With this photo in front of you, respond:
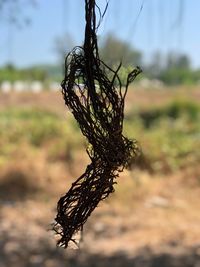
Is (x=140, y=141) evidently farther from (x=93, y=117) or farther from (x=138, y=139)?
(x=93, y=117)

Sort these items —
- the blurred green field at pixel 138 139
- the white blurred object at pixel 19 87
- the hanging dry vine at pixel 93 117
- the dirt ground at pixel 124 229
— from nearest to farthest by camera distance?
the hanging dry vine at pixel 93 117
the dirt ground at pixel 124 229
the blurred green field at pixel 138 139
the white blurred object at pixel 19 87

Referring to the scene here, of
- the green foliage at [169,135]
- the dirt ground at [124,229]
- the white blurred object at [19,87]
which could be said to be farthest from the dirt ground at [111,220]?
the white blurred object at [19,87]

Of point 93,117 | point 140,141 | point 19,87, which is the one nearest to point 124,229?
point 140,141

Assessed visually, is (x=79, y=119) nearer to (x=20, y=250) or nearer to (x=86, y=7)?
(x=86, y=7)

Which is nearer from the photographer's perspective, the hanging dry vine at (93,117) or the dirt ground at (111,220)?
the hanging dry vine at (93,117)

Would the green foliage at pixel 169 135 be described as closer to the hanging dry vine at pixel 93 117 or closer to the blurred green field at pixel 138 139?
the blurred green field at pixel 138 139

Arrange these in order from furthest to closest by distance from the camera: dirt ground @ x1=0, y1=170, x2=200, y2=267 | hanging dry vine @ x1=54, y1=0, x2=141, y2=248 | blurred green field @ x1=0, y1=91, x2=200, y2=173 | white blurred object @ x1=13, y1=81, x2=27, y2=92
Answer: white blurred object @ x1=13, y1=81, x2=27, y2=92 < blurred green field @ x1=0, y1=91, x2=200, y2=173 < dirt ground @ x1=0, y1=170, x2=200, y2=267 < hanging dry vine @ x1=54, y1=0, x2=141, y2=248

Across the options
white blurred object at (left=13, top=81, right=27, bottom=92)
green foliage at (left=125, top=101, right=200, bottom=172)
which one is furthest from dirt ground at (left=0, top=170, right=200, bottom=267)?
white blurred object at (left=13, top=81, right=27, bottom=92)

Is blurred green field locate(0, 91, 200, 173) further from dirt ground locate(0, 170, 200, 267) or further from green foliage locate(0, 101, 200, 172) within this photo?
dirt ground locate(0, 170, 200, 267)

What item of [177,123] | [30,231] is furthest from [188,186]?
[177,123]
